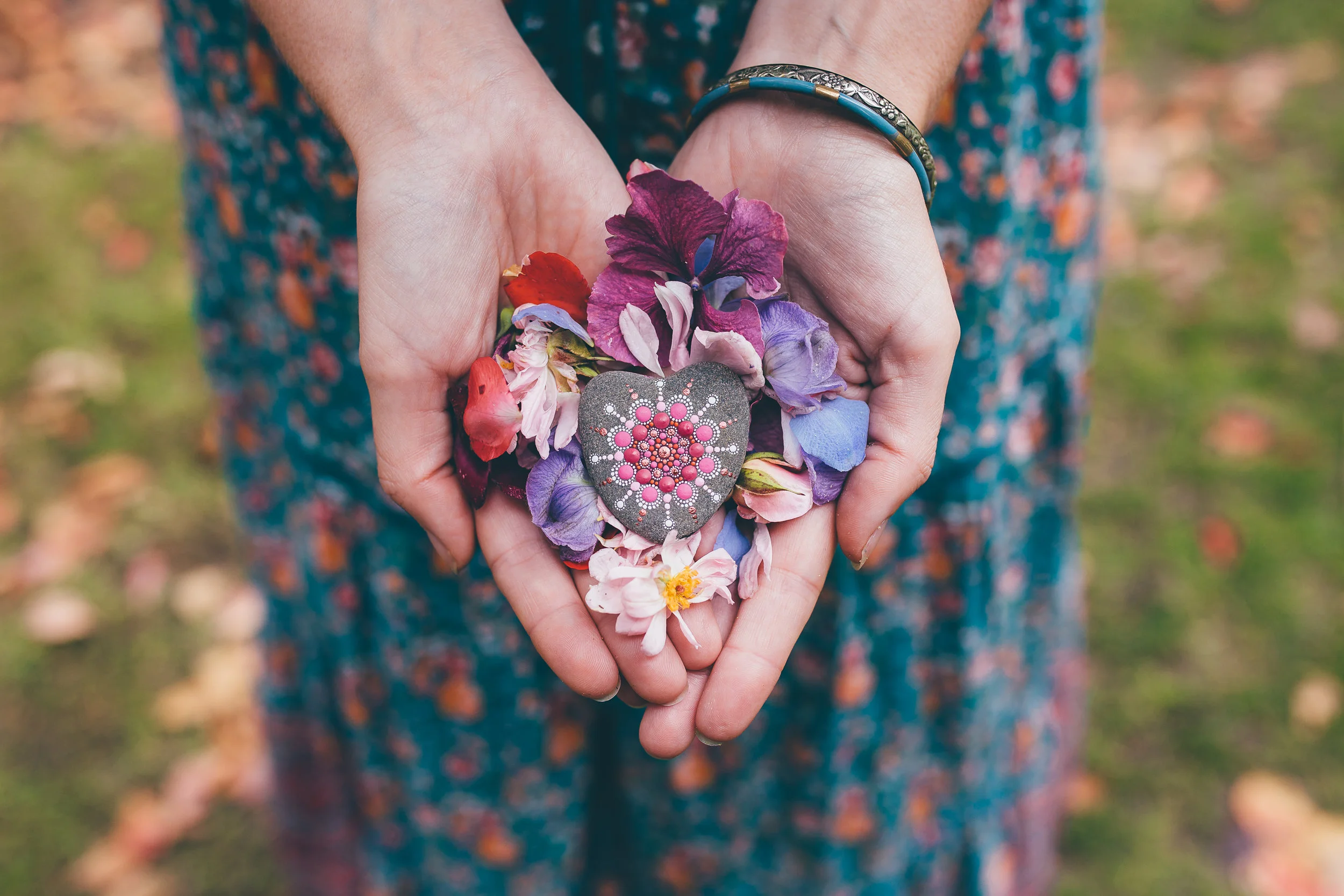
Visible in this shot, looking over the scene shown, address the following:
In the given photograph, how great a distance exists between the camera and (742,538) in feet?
4.47

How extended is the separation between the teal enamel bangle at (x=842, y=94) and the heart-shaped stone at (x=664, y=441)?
38cm

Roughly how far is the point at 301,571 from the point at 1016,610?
4.43 ft

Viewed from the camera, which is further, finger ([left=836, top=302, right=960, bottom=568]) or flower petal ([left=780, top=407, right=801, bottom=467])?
flower petal ([left=780, top=407, right=801, bottom=467])

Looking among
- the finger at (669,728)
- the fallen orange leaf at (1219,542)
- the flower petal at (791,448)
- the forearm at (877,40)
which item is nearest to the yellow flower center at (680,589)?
the finger at (669,728)

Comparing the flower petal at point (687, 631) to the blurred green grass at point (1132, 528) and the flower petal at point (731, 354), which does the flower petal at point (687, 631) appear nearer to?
the flower petal at point (731, 354)

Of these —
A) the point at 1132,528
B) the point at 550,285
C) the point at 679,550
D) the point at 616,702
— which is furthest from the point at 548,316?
the point at 1132,528

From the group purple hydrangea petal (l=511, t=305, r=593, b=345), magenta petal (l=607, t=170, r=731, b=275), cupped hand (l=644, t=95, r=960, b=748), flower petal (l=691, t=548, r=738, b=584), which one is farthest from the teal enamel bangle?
flower petal (l=691, t=548, r=738, b=584)

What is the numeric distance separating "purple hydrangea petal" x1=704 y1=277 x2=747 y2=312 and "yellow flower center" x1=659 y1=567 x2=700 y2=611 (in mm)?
376

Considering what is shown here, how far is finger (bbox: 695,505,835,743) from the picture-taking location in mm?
1207

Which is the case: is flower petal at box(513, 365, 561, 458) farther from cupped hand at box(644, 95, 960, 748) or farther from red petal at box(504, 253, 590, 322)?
cupped hand at box(644, 95, 960, 748)

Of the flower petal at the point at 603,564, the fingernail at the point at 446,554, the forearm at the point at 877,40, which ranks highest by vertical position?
the forearm at the point at 877,40

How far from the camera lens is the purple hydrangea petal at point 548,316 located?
4.27 feet

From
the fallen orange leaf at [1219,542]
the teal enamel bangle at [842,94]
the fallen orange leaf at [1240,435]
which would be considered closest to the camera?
the teal enamel bangle at [842,94]

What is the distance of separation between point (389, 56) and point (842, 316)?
0.67 meters
